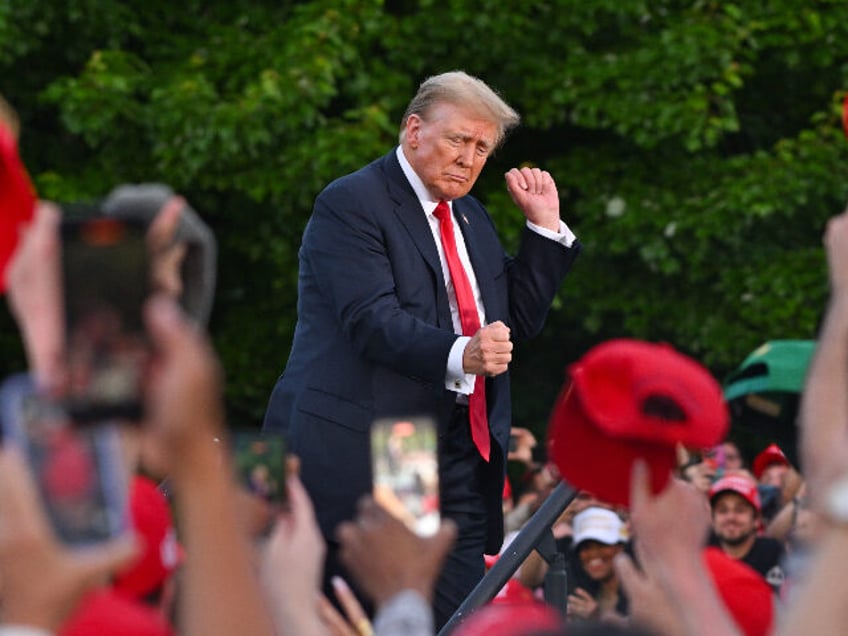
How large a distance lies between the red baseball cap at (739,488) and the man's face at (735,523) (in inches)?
2.1

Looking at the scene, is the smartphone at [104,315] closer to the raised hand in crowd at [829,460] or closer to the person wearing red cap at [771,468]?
the raised hand in crowd at [829,460]

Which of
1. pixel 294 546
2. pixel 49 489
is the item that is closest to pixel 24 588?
pixel 49 489

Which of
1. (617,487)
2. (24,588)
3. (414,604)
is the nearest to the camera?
(24,588)

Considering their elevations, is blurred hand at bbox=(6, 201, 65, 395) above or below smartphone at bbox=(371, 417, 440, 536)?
above

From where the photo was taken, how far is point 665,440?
8.54ft

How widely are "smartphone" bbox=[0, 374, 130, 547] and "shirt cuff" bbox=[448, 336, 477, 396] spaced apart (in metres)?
2.78

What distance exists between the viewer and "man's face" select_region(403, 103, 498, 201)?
5195 millimetres

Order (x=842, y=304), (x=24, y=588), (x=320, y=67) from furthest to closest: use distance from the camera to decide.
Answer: (x=320, y=67) < (x=842, y=304) < (x=24, y=588)

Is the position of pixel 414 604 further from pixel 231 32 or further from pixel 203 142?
pixel 231 32

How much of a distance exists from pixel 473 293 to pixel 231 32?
22.3 ft

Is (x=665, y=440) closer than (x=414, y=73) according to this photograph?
Yes

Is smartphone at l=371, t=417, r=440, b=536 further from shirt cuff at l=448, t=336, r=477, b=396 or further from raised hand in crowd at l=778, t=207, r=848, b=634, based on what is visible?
shirt cuff at l=448, t=336, r=477, b=396

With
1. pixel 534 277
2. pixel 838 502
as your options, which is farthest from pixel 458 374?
pixel 838 502

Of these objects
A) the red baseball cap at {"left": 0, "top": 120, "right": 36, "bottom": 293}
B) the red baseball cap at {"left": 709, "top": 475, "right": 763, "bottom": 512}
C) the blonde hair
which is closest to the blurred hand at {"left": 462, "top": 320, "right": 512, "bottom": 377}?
the blonde hair
